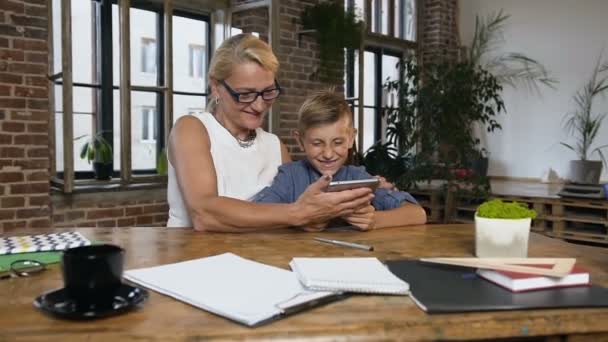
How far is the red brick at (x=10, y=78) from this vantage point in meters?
3.12

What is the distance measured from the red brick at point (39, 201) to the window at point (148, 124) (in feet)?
3.13

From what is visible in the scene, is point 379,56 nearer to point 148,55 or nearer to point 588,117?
point 588,117

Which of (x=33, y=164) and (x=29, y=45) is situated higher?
(x=29, y=45)

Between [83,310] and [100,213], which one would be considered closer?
[83,310]

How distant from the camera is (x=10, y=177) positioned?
317 centimetres

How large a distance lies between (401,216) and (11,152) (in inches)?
97.3

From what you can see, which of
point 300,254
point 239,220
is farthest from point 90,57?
point 300,254

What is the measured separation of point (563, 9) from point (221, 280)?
6.96m

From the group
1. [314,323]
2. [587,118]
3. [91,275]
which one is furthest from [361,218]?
[587,118]

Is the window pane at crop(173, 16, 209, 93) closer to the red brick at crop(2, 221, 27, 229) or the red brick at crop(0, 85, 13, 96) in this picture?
the red brick at crop(0, 85, 13, 96)

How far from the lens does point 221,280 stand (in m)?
0.99

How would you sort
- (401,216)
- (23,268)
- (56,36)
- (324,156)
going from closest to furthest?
1. (23,268)
2. (401,216)
3. (324,156)
4. (56,36)

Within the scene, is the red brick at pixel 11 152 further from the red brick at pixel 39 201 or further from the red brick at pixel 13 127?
the red brick at pixel 39 201

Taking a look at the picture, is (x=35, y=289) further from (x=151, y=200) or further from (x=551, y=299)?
(x=151, y=200)
